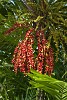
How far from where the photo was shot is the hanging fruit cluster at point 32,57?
1875mm

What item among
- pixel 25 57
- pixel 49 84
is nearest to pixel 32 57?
pixel 25 57

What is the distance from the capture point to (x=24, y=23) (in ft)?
6.83

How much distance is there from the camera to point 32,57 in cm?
187

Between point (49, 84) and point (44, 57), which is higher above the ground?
point (44, 57)

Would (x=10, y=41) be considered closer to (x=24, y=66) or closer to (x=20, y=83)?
(x=20, y=83)

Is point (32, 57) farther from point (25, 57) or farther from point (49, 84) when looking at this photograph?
point (49, 84)

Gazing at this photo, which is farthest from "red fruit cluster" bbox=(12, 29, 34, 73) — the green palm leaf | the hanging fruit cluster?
the green palm leaf

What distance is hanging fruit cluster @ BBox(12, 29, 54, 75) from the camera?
6.15 feet

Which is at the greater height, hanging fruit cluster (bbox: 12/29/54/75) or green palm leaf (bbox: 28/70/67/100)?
hanging fruit cluster (bbox: 12/29/54/75)

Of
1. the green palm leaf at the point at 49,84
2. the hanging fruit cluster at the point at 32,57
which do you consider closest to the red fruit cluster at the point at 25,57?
the hanging fruit cluster at the point at 32,57

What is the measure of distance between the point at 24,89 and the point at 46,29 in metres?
0.67

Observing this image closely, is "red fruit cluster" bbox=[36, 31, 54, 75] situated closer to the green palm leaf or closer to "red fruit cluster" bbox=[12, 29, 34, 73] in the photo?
"red fruit cluster" bbox=[12, 29, 34, 73]

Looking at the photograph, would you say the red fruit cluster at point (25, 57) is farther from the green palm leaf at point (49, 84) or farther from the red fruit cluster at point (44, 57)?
the green palm leaf at point (49, 84)

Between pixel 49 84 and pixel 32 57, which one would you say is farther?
pixel 32 57
